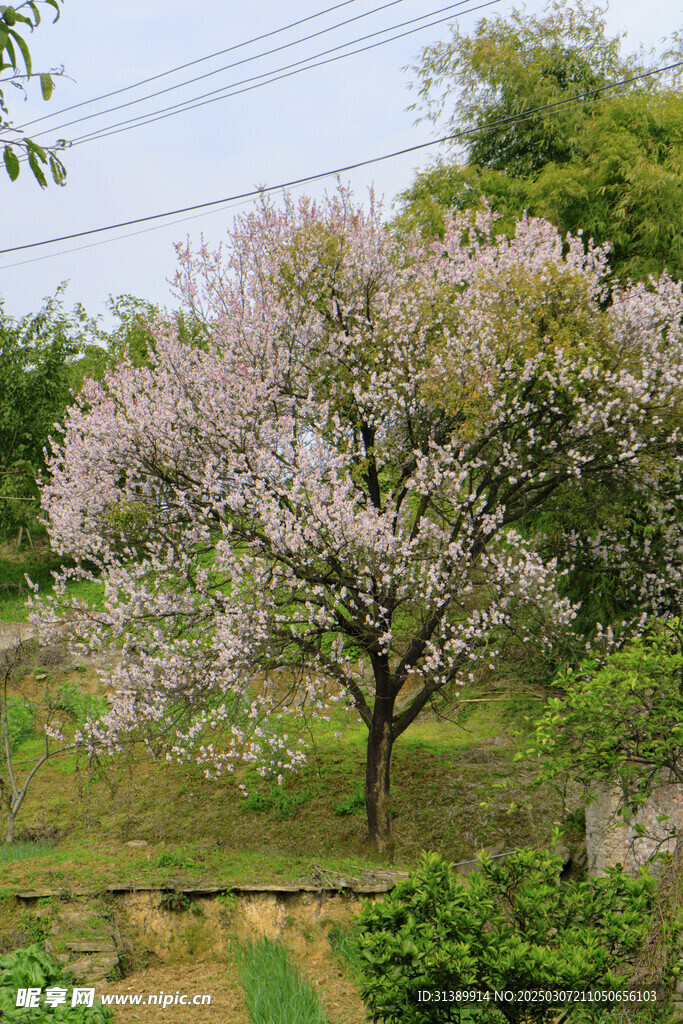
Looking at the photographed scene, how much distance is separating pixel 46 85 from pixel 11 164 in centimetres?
39

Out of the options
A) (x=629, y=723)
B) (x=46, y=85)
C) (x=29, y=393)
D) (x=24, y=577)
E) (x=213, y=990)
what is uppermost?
(x=29, y=393)

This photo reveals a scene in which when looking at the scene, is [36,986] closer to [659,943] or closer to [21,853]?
[659,943]

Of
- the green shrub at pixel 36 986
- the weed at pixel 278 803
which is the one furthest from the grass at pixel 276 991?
the weed at pixel 278 803

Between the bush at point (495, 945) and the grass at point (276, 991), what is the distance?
0.69 m

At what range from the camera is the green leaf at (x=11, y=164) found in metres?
3.15

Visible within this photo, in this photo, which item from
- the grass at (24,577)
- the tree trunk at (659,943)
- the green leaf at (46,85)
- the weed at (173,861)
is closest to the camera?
the green leaf at (46,85)

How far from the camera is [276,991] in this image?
18.6 ft

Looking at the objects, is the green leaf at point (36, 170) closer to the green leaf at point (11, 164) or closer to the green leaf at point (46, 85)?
the green leaf at point (11, 164)

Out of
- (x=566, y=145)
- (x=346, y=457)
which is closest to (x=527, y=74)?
(x=566, y=145)

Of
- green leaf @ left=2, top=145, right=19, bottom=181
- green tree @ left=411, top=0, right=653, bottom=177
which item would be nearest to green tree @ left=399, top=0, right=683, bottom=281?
green tree @ left=411, top=0, right=653, bottom=177

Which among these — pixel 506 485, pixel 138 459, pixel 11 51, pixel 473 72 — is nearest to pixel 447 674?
pixel 506 485

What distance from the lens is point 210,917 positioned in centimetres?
830

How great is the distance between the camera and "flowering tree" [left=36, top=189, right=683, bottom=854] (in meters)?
9.77

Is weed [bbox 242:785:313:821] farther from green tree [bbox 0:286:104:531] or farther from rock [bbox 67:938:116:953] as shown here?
green tree [bbox 0:286:104:531]
